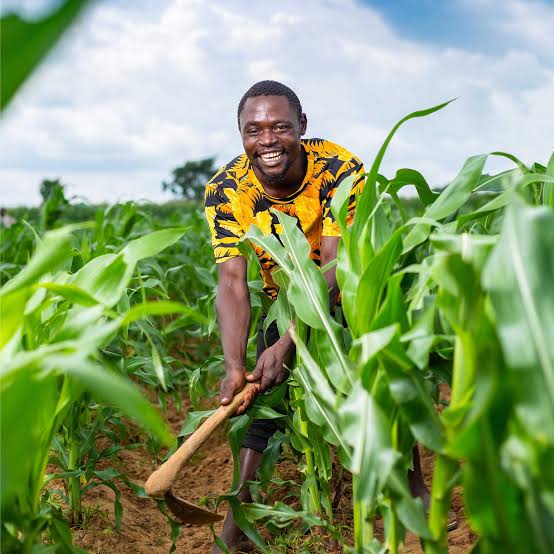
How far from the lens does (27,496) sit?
1.43 metres

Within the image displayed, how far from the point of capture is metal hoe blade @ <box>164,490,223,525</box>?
1854mm

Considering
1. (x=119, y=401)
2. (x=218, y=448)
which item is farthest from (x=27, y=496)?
(x=218, y=448)

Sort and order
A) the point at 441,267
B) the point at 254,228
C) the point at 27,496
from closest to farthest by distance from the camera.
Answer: the point at 441,267
the point at 27,496
the point at 254,228

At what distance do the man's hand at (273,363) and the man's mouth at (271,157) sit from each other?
0.64 meters

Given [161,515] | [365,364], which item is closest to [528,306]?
[365,364]

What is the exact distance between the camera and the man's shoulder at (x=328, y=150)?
2.56 metres

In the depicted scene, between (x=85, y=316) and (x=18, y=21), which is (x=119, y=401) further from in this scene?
(x=18, y=21)

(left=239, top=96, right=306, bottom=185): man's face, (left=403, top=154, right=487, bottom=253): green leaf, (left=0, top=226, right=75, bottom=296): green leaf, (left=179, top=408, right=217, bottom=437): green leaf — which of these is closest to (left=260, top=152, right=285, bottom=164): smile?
(left=239, top=96, right=306, bottom=185): man's face

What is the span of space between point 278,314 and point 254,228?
0.31 m

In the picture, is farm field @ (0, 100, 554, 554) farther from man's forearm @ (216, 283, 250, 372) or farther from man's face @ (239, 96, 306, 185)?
man's face @ (239, 96, 306, 185)

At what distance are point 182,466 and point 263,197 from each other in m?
1.11

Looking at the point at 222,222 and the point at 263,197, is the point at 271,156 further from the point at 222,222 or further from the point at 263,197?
the point at 222,222

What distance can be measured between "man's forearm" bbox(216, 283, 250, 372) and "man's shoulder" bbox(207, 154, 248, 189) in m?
0.37

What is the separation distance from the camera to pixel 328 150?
103 inches
